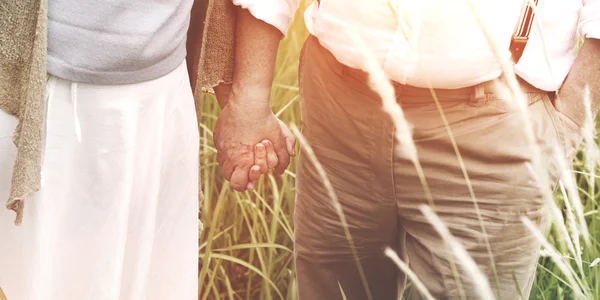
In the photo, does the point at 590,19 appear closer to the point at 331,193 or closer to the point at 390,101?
the point at 390,101

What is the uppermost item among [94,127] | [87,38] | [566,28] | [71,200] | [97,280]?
[566,28]

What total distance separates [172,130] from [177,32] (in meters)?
0.19

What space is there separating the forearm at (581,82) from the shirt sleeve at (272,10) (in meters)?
0.61

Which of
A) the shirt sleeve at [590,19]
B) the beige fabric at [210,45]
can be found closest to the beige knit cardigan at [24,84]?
the beige fabric at [210,45]

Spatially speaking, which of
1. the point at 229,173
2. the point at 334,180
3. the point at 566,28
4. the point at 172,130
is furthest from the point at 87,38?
the point at 566,28

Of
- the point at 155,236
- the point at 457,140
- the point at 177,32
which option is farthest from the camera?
the point at 457,140

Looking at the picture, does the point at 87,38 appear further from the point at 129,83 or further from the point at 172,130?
the point at 172,130

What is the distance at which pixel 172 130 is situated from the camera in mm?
1328

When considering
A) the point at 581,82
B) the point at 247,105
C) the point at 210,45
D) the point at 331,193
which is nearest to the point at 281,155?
the point at 247,105

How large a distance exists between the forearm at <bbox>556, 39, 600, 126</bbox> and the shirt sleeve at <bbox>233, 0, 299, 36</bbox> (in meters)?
0.61

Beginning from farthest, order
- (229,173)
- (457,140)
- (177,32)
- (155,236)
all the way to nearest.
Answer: (229,173) < (457,140) < (155,236) < (177,32)

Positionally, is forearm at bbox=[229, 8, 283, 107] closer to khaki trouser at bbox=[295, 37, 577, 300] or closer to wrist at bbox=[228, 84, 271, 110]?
wrist at bbox=[228, 84, 271, 110]

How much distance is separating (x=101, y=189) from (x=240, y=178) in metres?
0.48

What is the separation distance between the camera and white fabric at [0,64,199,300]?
1178 millimetres
